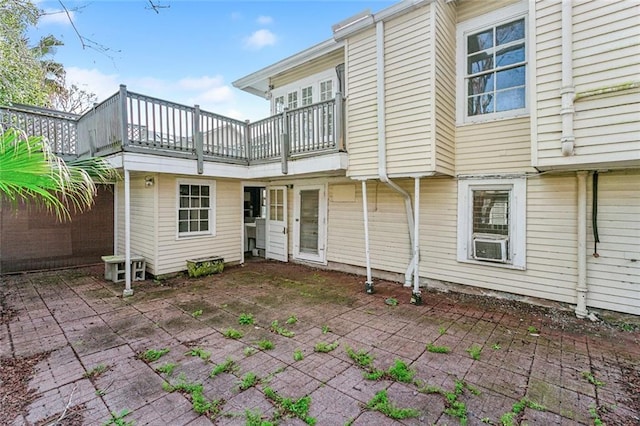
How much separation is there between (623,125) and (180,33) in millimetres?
8074

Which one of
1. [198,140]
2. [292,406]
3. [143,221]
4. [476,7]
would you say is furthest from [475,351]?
[143,221]

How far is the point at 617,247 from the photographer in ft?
13.7

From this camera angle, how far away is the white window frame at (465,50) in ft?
15.7

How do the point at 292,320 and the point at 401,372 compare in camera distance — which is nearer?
the point at 401,372

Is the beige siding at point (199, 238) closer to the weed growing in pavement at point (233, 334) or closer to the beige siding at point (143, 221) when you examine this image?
the beige siding at point (143, 221)

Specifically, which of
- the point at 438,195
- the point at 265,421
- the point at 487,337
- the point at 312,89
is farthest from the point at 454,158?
the point at 265,421

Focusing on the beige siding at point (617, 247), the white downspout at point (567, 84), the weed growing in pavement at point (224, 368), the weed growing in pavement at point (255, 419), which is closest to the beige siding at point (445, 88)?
the white downspout at point (567, 84)

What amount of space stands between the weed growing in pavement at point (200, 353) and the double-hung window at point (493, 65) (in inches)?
221

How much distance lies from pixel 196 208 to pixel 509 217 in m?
6.62

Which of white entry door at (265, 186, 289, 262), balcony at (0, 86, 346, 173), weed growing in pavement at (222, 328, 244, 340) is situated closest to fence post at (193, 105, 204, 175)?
balcony at (0, 86, 346, 173)

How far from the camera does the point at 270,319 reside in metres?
4.39

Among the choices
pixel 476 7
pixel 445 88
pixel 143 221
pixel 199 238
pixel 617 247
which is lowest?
pixel 199 238

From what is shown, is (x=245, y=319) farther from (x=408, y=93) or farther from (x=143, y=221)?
(x=408, y=93)

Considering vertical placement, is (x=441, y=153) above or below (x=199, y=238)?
above
